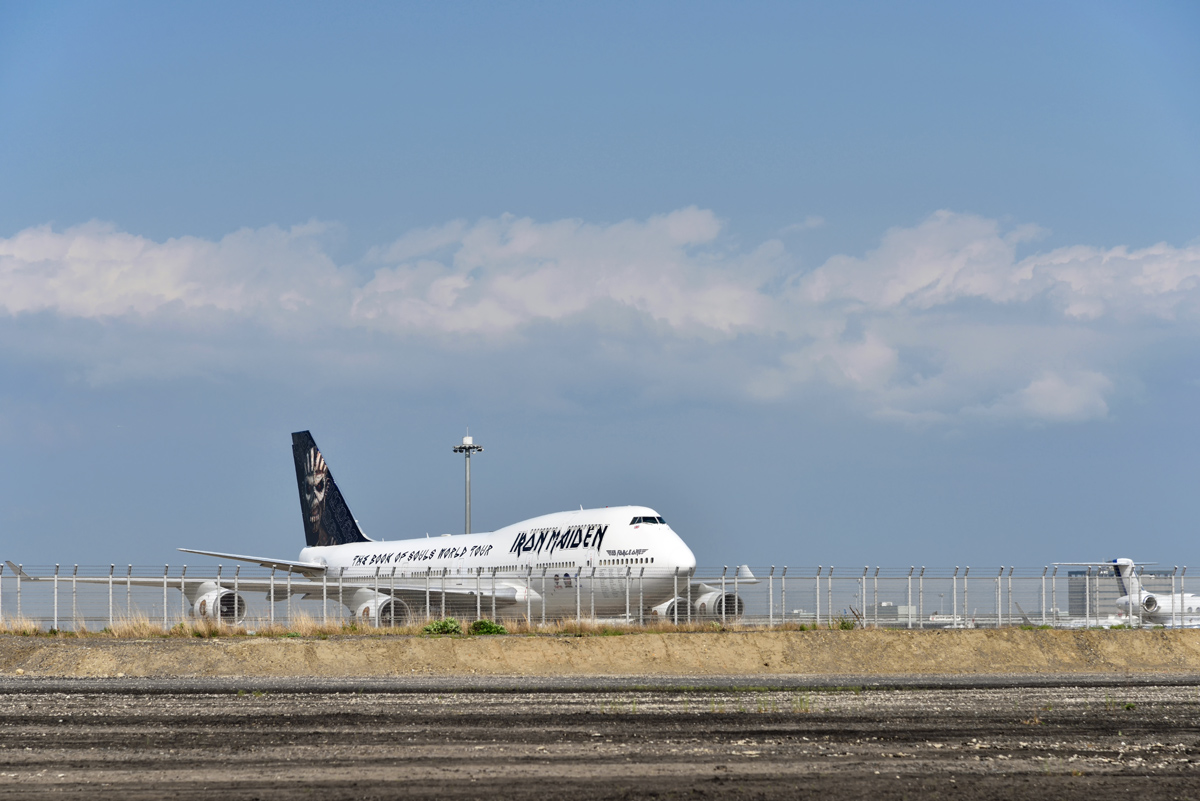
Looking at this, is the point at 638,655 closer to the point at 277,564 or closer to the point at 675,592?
the point at 675,592

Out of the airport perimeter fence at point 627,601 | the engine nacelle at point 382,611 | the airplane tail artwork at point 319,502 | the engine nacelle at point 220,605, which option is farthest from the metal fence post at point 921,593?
→ the airplane tail artwork at point 319,502

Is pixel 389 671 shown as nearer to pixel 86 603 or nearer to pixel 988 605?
pixel 86 603

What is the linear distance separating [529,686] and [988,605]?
76.5 ft

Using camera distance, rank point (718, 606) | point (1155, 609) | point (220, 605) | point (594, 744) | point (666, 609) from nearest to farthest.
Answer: point (594, 744), point (666, 609), point (718, 606), point (220, 605), point (1155, 609)

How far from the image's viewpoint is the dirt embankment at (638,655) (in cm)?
2597

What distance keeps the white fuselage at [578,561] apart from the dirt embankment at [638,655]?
5714 mm

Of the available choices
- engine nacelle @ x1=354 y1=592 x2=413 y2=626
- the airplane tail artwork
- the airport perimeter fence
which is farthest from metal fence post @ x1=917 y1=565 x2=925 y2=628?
the airplane tail artwork

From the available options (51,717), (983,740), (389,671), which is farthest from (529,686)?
(983,740)

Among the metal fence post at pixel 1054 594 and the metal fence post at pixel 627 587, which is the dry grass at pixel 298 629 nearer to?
the metal fence post at pixel 627 587

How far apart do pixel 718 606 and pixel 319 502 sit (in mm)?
30956

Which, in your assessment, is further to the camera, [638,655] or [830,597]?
[830,597]

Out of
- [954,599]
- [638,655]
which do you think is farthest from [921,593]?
[638,655]

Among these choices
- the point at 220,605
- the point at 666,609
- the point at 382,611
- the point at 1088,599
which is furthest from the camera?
the point at 1088,599

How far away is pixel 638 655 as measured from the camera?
94.9ft
